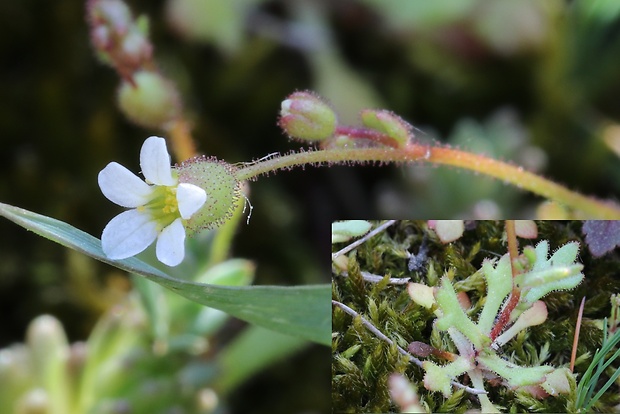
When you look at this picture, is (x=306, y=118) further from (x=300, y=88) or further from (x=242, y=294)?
(x=300, y=88)

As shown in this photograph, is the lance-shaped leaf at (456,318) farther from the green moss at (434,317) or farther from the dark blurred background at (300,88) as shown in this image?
the dark blurred background at (300,88)

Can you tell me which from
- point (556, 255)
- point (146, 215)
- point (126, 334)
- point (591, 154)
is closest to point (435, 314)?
point (556, 255)

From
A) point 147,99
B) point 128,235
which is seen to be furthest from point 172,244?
point 147,99

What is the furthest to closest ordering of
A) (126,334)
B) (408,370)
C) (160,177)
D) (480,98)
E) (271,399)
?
(480,98), (271,399), (126,334), (408,370), (160,177)

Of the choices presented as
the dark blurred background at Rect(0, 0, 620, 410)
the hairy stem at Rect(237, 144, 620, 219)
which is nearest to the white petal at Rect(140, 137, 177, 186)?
the hairy stem at Rect(237, 144, 620, 219)

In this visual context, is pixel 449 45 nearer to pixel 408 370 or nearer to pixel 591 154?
pixel 591 154

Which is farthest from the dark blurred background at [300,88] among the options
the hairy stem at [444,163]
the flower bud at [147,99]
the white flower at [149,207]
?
the white flower at [149,207]
